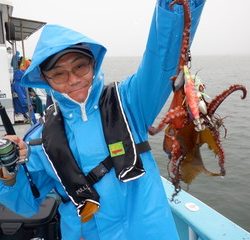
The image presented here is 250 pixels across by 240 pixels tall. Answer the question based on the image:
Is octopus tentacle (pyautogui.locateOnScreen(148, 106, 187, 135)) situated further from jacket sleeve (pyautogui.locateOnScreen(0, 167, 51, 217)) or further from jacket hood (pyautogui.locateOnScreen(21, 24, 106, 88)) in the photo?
jacket sleeve (pyautogui.locateOnScreen(0, 167, 51, 217))

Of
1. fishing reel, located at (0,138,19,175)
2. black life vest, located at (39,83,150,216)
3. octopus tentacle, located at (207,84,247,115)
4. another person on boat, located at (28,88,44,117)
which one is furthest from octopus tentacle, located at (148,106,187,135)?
another person on boat, located at (28,88,44,117)

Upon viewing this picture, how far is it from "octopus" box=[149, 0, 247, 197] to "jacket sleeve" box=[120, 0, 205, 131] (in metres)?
0.09

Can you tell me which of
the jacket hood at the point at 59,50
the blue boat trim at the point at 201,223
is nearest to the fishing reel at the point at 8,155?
the jacket hood at the point at 59,50

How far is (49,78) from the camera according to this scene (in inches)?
77.7

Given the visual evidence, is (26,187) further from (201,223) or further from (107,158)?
(201,223)

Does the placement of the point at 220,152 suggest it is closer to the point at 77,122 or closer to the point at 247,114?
the point at 77,122

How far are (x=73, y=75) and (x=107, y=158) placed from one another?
52 cm

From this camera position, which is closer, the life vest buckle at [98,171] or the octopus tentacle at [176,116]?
the octopus tentacle at [176,116]

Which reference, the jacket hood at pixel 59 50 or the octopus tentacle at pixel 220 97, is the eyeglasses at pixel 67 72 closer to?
the jacket hood at pixel 59 50

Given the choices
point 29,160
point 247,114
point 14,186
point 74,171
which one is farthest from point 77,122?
point 247,114

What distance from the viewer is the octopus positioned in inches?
53.1

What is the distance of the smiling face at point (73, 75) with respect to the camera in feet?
6.31

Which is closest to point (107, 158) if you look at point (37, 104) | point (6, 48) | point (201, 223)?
point (201, 223)

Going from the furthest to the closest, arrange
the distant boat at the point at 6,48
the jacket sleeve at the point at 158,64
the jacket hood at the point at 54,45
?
the distant boat at the point at 6,48
the jacket hood at the point at 54,45
the jacket sleeve at the point at 158,64
